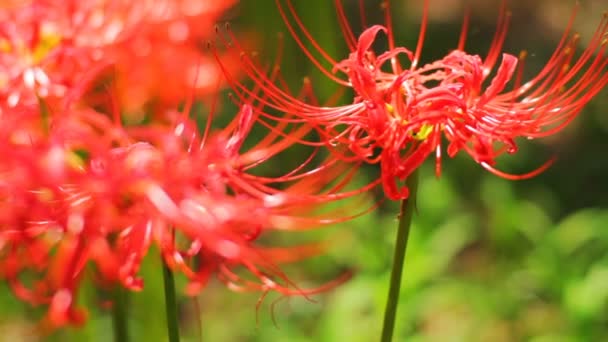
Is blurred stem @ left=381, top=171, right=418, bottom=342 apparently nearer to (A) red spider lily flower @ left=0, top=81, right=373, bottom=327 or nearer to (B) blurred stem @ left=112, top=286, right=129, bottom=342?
(A) red spider lily flower @ left=0, top=81, right=373, bottom=327

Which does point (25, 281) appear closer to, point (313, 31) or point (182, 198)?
point (313, 31)

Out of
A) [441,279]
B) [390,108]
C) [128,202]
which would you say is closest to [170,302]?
[128,202]

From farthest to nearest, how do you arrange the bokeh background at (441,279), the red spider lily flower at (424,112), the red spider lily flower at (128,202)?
the bokeh background at (441,279) → the red spider lily flower at (424,112) → the red spider lily flower at (128,202)

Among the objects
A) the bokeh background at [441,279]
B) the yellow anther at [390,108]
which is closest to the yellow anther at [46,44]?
the yellow anther at [390,108]

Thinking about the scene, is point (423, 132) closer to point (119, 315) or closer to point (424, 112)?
point (424, 112)

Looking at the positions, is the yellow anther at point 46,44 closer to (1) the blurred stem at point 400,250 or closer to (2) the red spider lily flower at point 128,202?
(2) the red spider lily flower at point 128,202

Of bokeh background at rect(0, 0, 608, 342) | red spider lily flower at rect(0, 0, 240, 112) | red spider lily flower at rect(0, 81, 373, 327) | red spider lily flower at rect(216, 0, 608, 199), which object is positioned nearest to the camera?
red spider lily flower at rect(0, 81, 373, 327)

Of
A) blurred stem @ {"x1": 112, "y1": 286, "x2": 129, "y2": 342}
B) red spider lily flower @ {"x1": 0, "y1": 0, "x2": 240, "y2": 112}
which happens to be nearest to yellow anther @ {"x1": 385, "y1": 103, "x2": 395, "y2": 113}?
red spider lily flower @ {"x1": 0, "y1": 0, "x2": 240, "y2": 112}

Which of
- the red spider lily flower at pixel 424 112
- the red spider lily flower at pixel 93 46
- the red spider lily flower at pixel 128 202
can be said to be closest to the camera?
the red spider lily flower at pixel 128 202
